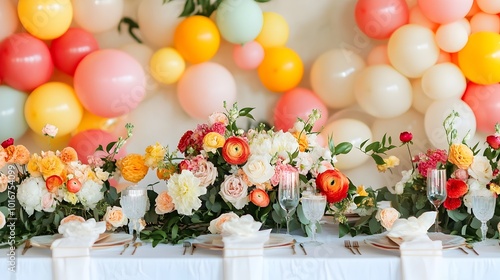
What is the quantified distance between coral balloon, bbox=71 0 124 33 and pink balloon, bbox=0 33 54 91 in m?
0.23

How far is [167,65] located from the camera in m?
3.22

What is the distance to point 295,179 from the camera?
6.00ft

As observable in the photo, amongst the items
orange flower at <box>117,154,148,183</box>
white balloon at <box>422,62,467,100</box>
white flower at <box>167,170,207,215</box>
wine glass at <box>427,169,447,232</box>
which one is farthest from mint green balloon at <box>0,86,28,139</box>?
wine glass at <box>427,169,447,232</box>

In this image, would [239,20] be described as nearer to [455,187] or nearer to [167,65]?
[167,65]

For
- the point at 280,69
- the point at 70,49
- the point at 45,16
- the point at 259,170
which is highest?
the point at 45,16

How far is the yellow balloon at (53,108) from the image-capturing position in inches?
122

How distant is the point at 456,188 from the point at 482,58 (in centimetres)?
130

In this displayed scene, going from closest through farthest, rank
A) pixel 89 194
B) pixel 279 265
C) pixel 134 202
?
pixel 279 265
pixel 134 202
pixel 89 194

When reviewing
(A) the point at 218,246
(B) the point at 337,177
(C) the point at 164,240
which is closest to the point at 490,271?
(B) the point at 337,177

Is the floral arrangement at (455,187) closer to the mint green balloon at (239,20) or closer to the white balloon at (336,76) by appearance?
the white balloon at (336,76)

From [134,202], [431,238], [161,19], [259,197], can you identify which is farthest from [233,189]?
[161,19]

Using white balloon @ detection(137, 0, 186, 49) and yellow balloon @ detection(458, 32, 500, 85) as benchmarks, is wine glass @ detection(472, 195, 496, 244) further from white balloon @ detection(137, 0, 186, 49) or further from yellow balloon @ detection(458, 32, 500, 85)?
white balloon @ detection(137, 0, 186, 49)

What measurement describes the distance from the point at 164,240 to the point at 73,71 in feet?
5.39

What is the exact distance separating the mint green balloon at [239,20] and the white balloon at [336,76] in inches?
14.4
